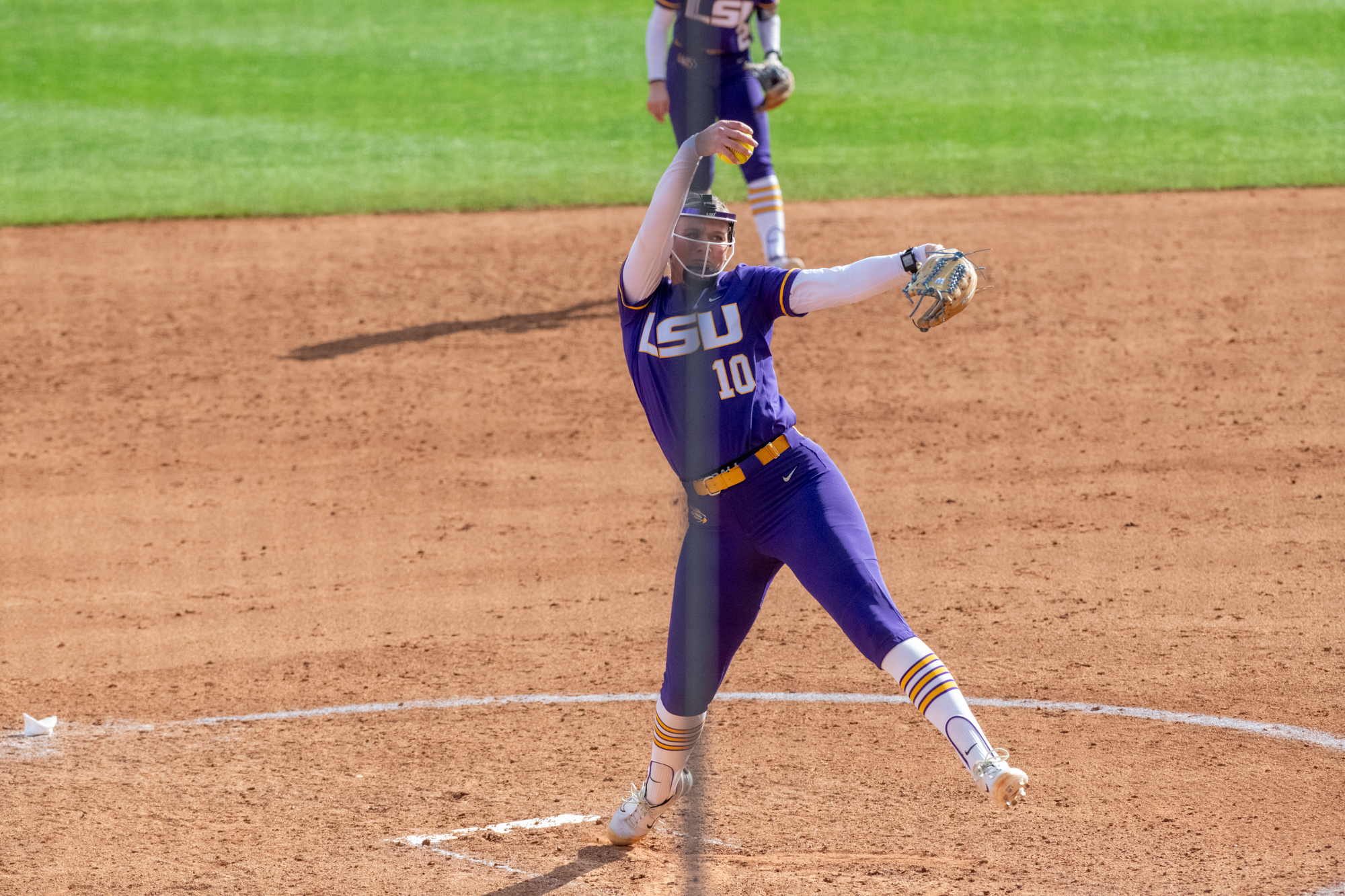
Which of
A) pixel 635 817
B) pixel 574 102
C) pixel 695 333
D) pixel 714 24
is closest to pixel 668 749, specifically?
pixel 635 817

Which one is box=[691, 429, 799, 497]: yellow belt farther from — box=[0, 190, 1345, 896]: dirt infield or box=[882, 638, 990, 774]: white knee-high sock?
box=[0, 190, 1345, 896]: dirt infield

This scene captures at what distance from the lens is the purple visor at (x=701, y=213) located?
14.7ft

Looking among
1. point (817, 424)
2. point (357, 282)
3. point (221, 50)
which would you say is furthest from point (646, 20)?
point (817, 424)

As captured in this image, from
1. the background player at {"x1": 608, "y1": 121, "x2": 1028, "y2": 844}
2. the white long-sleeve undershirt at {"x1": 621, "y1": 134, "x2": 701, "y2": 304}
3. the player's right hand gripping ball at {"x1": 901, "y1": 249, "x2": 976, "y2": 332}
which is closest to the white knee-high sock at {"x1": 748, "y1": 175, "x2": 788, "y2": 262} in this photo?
the background player at {"x1": 608, "y1": 121, "x2": 1028, "y2": 844}

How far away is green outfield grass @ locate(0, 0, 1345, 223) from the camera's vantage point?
12.8 m

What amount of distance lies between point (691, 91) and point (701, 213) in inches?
209

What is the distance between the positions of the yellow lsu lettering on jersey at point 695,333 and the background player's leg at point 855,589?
1.32 feet

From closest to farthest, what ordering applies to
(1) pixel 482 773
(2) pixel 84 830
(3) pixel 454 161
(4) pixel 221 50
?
(2) pixel 84 830
(1) pixel 482 773
(3) pixel 454 161
(4) pixel 221 50

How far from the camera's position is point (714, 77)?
9477 mm

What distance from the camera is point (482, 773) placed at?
524 centimetres

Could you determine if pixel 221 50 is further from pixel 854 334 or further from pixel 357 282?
pixel 854 334

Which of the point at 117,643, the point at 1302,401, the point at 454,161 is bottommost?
the point at 117,643

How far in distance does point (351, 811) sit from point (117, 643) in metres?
2.03

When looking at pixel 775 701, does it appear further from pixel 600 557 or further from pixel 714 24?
pixel 714 24
